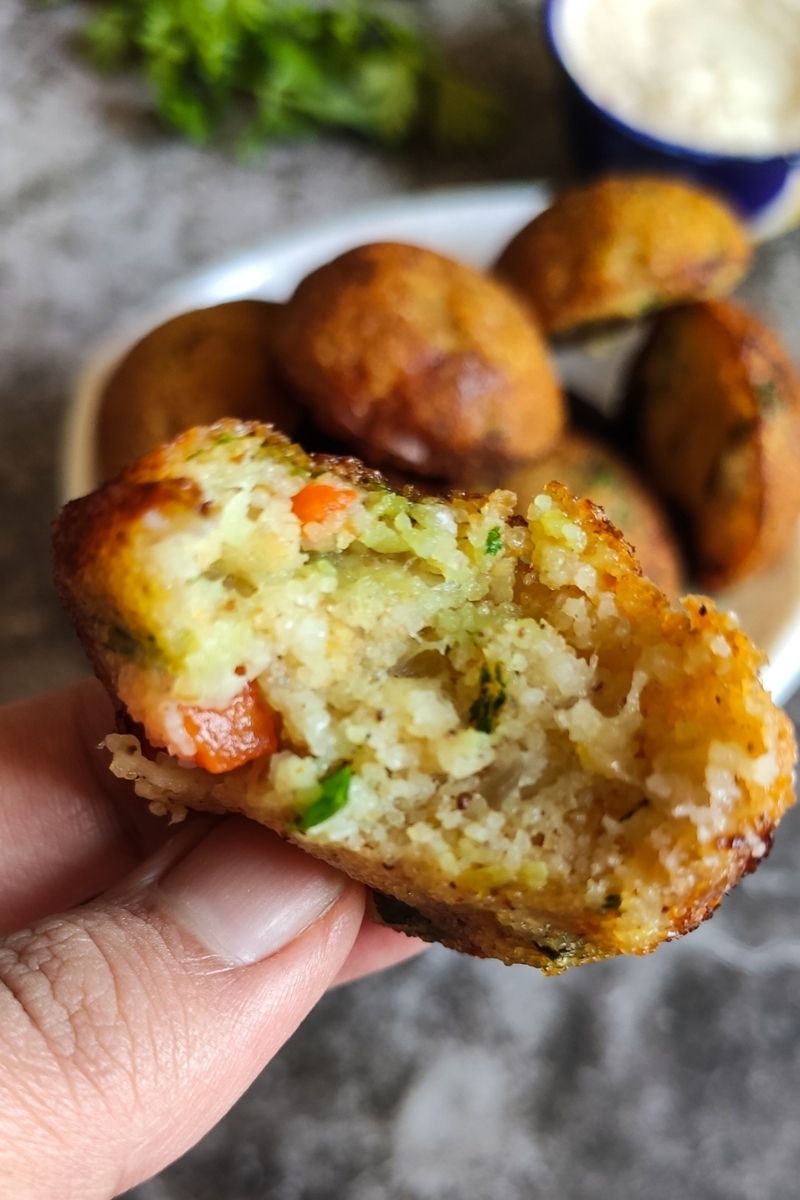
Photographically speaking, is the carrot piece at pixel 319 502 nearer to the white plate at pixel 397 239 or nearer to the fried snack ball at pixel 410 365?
the fried snack ball at pixel 410 365

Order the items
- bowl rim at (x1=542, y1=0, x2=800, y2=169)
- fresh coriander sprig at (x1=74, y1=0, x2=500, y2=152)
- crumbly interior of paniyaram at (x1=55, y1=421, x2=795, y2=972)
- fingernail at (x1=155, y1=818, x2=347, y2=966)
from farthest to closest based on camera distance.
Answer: fresh coriander sprig at (x1=74, y1=0, x2=500, y2=152)
bowl rim at (x1=542, y1=0, x2=800, y2=169)
fingernail at (x1=155, y1=818, x2=347, y2=966)
crumbly interior of paniyaram at (x1=55, y1=421, x2=795, y2=972)

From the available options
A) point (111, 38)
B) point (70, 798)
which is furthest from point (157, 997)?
point (111, 38)

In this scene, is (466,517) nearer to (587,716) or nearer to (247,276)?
(587,716)

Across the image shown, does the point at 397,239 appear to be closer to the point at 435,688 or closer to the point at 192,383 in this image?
the point at 192,383

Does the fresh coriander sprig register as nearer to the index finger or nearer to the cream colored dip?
the cream colored dip

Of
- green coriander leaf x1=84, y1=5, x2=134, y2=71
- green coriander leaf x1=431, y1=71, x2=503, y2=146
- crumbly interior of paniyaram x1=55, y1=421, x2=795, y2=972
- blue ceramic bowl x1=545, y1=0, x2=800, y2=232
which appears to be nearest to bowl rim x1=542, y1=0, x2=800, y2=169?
blue ceramic bowl x1=545, y1=0, x2=800, y2=232

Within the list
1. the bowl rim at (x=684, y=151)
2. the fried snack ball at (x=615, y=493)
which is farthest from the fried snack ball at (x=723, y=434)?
the bowl rim at (x=684, y=151)

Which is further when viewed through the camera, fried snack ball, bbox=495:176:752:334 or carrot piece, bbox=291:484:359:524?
fried snack ball, bbox=495:176:752:334

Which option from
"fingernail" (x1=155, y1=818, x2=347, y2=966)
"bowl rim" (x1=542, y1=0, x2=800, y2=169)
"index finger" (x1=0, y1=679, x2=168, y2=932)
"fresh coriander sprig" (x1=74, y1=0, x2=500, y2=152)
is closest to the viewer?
"fingernail" (x1=155, y1=818, x2=347, y2=966)
